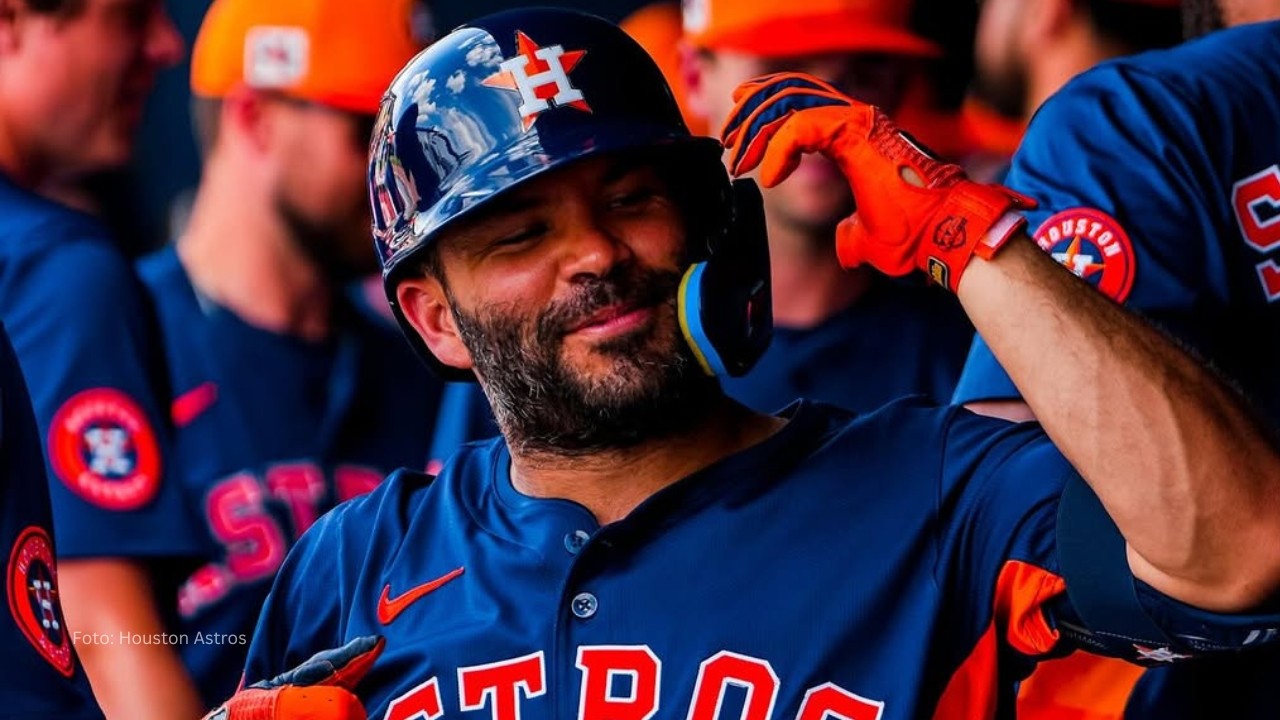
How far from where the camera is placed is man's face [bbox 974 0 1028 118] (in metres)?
3.81

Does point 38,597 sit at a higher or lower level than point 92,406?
higher

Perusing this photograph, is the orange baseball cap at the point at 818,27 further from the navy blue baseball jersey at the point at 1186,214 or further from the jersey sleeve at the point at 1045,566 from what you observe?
the jersey sleeve at the point at 1045,566

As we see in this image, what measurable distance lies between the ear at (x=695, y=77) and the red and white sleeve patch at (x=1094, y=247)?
4.44 ft

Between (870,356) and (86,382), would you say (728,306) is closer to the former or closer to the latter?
(870,356)

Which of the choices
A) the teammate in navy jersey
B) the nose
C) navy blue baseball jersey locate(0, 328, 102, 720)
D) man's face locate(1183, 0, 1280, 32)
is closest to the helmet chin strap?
the teammate in navy jersey

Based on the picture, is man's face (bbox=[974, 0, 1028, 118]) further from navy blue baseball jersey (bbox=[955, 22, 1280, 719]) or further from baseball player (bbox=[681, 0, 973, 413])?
navy blue baseball jersey (bbox=[955, 22, 1280, 719])

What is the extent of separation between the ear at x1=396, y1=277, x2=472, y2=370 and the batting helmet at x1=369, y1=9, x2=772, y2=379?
0.15ft

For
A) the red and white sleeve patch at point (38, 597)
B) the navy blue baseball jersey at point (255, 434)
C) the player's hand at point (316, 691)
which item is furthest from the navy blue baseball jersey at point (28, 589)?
the navy blue baseball jersey at point (255, 434)

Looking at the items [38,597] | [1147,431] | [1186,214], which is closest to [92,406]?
[38,597]

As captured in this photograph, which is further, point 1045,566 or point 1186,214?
point 1186,214

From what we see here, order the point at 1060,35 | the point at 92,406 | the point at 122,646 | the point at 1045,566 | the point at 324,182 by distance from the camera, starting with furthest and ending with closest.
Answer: the point at 324,182 < the point at 1060,35 < the point at 92,406 < the point at 122,646 < the point at 1045,566

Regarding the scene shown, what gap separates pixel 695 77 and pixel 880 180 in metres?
1.82

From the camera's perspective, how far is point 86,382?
3.59 metres

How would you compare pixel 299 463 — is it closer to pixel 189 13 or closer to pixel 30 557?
pixel 189 13
